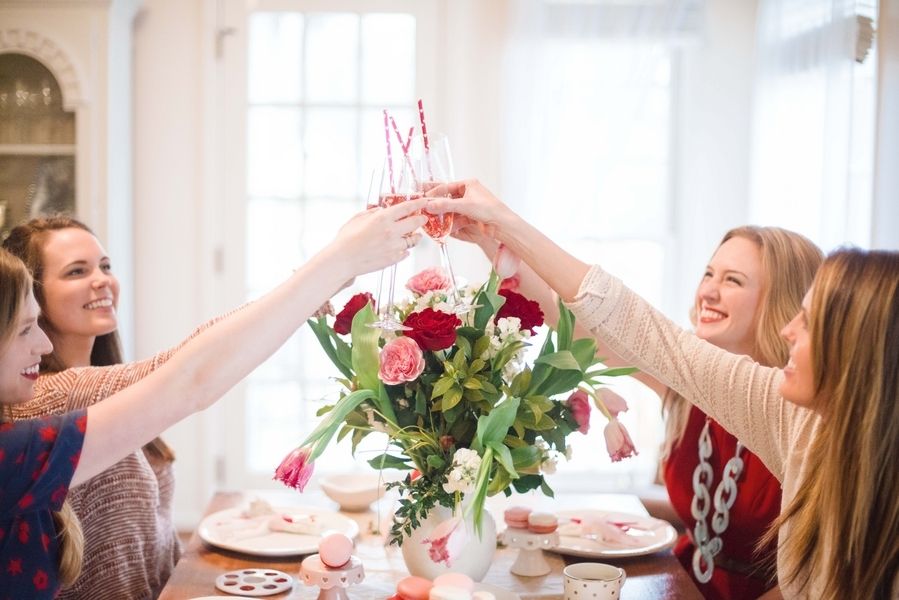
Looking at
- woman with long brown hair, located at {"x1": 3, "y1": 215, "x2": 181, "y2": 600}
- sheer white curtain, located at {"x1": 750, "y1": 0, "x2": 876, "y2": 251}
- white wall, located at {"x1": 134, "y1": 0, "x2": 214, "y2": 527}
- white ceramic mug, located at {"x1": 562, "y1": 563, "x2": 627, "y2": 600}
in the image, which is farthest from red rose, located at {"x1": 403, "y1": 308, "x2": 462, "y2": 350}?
white wall, located at {"x1": 134, "y1": 0, "x2": 214, "y2": 527}

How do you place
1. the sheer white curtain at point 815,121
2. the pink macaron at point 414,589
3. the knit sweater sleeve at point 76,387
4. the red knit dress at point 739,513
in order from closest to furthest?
the pink macaron at point 414,589, the knit sweater sleeve at point 76,387, the red knit dress at point 739,513, the sheer white curtain at point 815,121

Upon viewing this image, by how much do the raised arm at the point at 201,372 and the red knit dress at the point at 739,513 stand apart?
1172 millimetres

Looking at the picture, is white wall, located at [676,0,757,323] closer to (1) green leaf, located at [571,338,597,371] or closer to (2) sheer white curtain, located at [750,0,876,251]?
(2) sheer white curtain, located at [750,0,876,251]

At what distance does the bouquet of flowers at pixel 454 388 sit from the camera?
1484mm

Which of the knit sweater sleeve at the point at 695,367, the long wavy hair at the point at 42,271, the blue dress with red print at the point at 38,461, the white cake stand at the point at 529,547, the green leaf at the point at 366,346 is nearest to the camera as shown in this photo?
the blue dress with red print at the point at 38,461

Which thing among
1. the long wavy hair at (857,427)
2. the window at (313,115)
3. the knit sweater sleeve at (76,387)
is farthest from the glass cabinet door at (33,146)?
the long wavy hair at (857,427)

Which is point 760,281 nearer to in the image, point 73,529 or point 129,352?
point 73,529

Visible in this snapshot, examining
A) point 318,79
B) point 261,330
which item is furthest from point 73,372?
point 318,79

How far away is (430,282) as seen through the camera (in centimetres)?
157

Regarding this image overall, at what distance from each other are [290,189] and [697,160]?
1.69 metres

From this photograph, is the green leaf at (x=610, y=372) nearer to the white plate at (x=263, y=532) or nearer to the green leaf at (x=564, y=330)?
the green leaf at (x=564, y=330)

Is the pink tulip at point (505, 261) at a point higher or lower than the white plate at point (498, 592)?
higher

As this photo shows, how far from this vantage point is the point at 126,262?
3.87 meters

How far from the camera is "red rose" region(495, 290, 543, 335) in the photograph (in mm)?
1552
